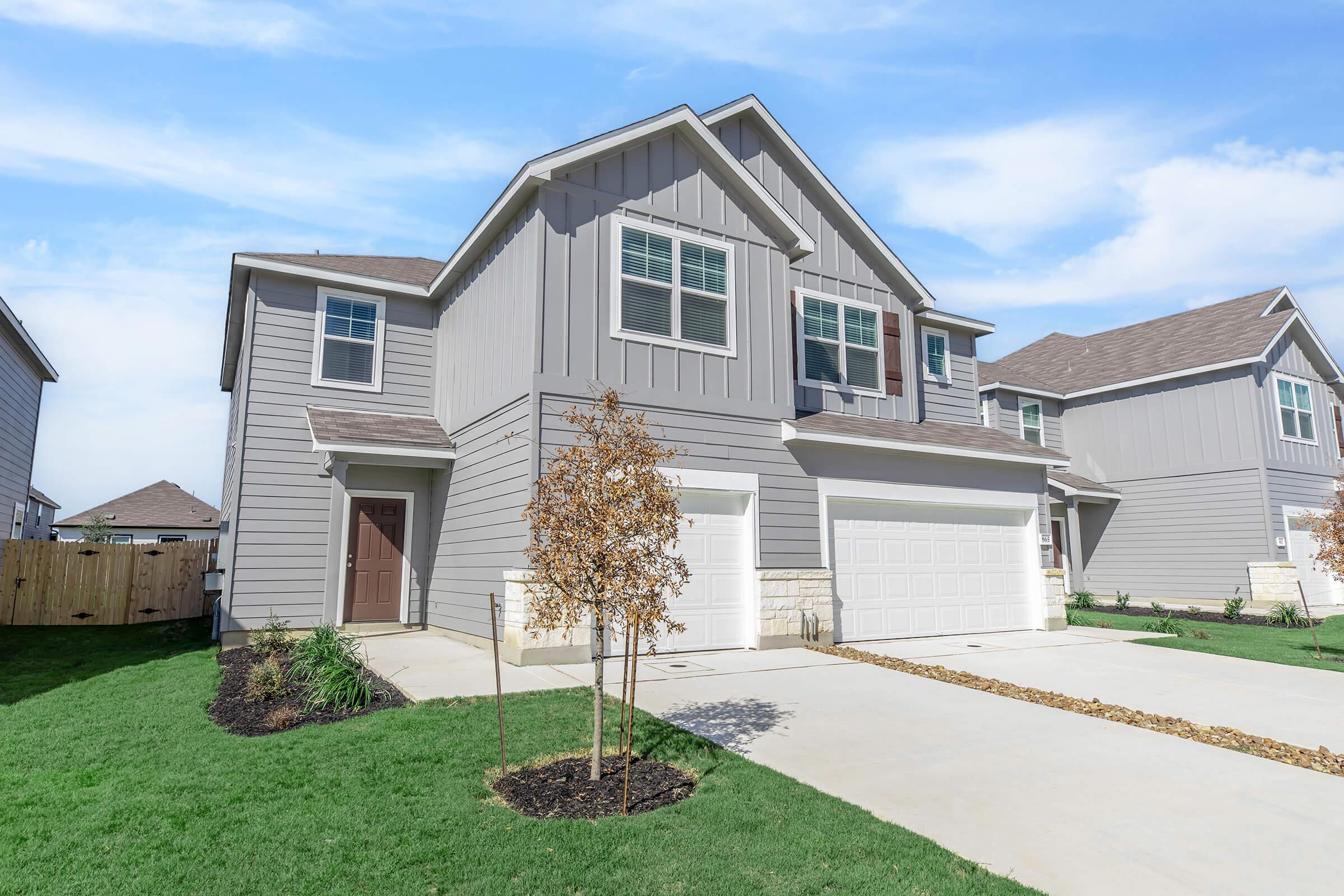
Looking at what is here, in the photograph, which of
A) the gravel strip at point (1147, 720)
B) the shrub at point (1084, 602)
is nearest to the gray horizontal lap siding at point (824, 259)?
the gravel strip at point (1147, 720)

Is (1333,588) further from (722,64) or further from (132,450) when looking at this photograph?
(132,450)

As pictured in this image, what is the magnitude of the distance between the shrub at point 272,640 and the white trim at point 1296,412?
73.7ft

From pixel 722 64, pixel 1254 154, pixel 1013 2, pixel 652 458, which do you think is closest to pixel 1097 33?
pixel 1013 2

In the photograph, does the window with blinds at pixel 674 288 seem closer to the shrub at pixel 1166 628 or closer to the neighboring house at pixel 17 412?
the shrub at pixel 1166 628

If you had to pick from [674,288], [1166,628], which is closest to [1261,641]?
→ [1166,628]

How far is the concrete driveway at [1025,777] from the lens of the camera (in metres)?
Result: 3.80

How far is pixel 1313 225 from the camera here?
1808cm

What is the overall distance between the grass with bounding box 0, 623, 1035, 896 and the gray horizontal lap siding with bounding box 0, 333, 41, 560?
44.1 ft

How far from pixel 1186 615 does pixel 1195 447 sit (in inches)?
180

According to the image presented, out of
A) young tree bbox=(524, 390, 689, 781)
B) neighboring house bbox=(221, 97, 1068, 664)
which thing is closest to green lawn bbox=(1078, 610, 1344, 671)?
neighboring house bbox=(221, 97, 1068, 664)

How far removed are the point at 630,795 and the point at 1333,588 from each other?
22.9 metres

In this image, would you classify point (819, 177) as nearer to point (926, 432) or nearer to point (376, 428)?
point (926, 432)

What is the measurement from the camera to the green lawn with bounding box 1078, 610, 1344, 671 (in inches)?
420

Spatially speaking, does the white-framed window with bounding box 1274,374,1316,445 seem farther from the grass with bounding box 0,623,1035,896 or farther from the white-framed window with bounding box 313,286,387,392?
the white-framed window with bounding box 313,286,387,392
